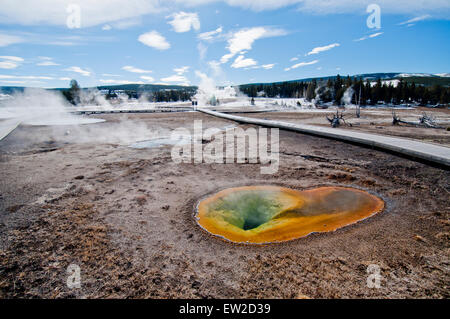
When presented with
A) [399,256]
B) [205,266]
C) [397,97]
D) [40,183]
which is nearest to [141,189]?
[40,183]

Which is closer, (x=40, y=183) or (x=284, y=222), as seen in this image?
(x=284, y=222)

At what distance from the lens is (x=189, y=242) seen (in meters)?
3.66

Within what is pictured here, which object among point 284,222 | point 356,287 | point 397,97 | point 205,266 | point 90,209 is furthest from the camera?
point 397,97

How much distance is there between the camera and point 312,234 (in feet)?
12.5

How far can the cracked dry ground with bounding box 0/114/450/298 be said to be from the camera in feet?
8.98

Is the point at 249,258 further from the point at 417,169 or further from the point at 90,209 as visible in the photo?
the point at 417,169

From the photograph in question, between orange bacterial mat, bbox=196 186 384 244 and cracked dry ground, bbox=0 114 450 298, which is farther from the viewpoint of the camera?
orange bacterial mat, bbox=196 186 384 244

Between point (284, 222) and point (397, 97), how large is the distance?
186 feet

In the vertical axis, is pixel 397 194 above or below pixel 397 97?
below

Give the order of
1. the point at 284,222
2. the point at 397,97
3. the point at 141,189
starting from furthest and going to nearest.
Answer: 1. the point at 397,97
2. the point at 141,189
3. the point at 284,222

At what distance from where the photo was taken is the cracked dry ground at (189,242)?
2.74 meters

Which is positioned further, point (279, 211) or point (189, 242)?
point (279, 211)

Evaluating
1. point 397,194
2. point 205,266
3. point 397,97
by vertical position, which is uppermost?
point 397,97

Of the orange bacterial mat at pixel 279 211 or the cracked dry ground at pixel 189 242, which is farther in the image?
the orange bacterial mat at pixel 279 211
